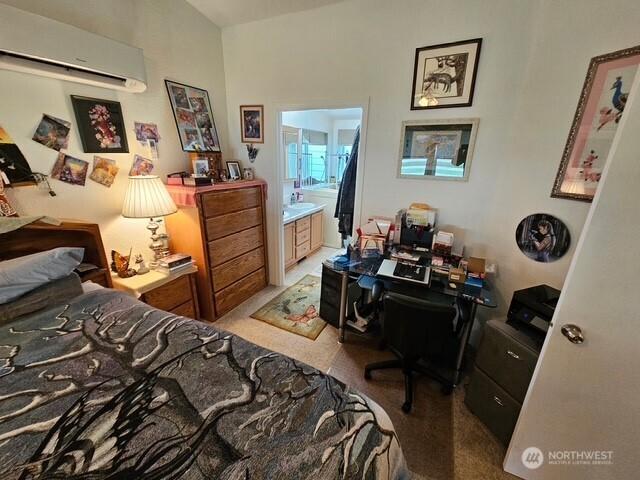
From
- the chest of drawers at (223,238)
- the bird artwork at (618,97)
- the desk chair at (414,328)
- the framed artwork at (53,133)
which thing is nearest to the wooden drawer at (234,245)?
the chest of drawers at (223,238)

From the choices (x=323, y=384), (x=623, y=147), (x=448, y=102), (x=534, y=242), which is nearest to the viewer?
(x=623, y=147)

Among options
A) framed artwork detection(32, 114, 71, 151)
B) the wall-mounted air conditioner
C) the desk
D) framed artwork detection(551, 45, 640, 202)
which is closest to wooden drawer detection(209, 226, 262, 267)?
the desk

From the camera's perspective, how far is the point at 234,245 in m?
2.58

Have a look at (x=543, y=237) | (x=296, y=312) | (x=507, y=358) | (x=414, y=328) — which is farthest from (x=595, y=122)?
(x=296, y=312)

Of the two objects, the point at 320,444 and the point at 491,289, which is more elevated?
the point at 320,444

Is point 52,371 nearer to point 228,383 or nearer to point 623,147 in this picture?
point 228,383

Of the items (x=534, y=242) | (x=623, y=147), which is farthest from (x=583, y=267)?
(x=534, y=242)

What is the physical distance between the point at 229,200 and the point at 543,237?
2418 mm

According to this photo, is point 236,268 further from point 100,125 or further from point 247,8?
point 247,8

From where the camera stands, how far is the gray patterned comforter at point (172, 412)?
683mm

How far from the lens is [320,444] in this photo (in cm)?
75

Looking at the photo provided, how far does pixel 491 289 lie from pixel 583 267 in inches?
42.5

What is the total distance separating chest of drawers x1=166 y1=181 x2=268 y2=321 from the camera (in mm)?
2242

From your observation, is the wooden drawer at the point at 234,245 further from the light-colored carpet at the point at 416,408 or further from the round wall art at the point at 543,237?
the round wall art at the point at 543,237
